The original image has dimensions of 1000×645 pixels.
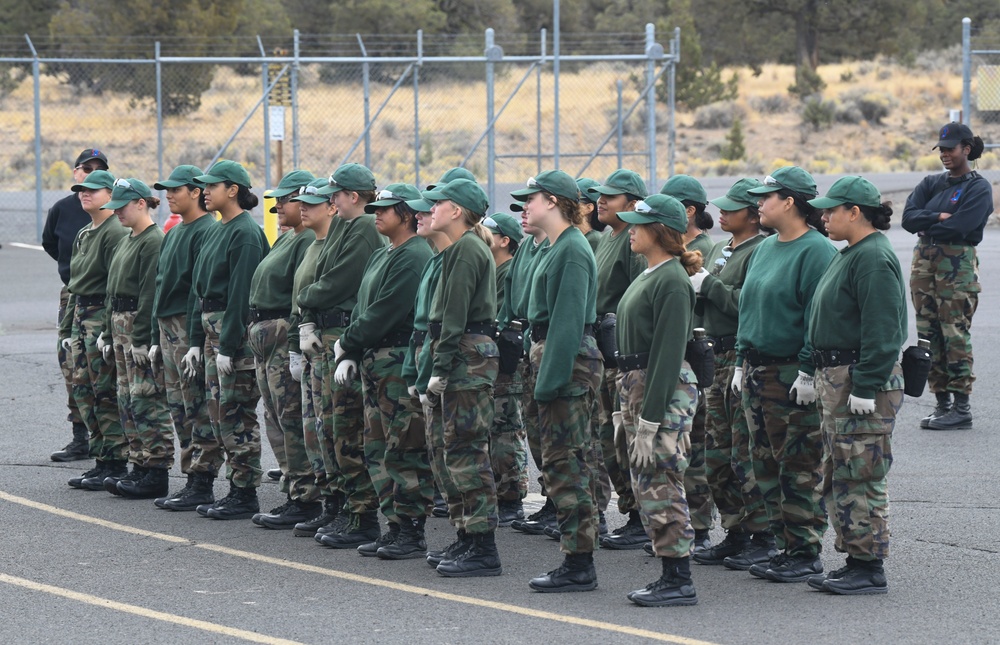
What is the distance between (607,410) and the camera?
27.8 ft

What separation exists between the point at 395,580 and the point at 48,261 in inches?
663

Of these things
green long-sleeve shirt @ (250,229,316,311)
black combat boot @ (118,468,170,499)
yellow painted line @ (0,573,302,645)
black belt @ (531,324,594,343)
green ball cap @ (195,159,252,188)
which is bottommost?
yellow painted line @ (0,573,302,645)

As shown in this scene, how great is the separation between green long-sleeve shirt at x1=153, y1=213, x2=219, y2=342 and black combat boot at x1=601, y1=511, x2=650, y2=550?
304 cm

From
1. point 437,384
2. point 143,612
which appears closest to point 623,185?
point 437,384

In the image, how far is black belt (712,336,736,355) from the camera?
26.9ft

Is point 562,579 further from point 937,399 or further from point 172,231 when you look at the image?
point 937,399

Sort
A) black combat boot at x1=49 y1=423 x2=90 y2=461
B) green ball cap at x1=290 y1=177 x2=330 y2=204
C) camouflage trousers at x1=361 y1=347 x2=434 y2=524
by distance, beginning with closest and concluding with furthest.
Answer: camouflage trousers at x1=361 y1=347 x2=434 y2=524 → green ball cap at x1=290 y1=177 x2=330 y2=204 → black combat boot at x1=49 y1=423 x2=90 y2=461

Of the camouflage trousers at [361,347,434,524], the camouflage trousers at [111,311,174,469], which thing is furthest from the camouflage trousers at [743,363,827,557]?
the camouflage trousers at [111,311,174,469]

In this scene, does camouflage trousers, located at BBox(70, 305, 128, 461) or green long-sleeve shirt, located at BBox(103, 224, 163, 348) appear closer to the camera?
green long-sleeve shirt, located at BBox(103, 224, 163, 348)

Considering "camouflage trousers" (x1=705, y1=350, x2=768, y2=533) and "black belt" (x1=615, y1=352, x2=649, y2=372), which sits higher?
"black belt" (x1=615, y1=352, x2=649, y2=372)

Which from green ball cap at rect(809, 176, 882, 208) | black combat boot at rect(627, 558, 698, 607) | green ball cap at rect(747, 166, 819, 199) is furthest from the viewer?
green ball cap at rect(747, 166, 819, 199)

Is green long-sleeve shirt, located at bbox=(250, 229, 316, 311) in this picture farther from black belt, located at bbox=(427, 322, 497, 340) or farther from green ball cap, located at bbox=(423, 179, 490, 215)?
black belt, located at bbox=(427, 322, 497, 340)

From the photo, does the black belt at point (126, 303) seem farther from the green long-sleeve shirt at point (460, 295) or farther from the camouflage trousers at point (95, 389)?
the green long-sleeve shirt at point (460, 295)

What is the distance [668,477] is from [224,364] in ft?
10.8
